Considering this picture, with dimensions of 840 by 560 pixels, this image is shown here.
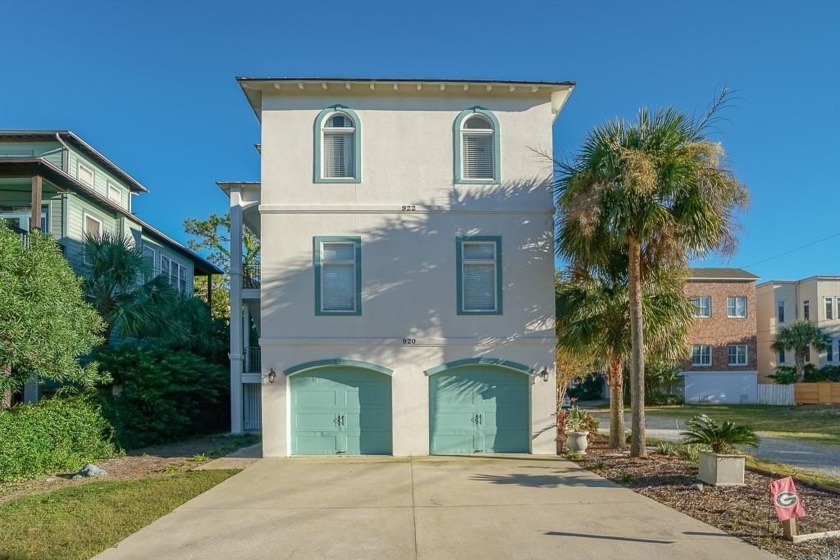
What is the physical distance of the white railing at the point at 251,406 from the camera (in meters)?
17.3

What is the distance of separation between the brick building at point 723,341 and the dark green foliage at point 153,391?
102ft

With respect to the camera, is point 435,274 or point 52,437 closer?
point 52,437

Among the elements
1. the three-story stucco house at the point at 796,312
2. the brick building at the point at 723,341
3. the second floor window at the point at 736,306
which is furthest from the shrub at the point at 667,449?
the three-story stucco house at the point at 796,312

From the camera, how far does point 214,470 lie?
1168 cm

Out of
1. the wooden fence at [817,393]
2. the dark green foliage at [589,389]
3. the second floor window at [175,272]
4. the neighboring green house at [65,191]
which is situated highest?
the neighboring green house at [65,191]

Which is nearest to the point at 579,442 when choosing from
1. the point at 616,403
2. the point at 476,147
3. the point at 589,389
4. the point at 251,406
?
the point at 616,403

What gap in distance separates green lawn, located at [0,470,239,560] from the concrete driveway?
0.30m

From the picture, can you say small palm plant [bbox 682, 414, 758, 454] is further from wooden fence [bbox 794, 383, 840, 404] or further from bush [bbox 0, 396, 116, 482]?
wooden fence [bbox 794, 383, 840, 404]

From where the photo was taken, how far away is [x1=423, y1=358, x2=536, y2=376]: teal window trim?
526 inches

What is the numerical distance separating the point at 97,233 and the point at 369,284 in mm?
10682

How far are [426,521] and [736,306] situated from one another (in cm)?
3666

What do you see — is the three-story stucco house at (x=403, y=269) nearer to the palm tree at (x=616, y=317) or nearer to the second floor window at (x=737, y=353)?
the palm tree at (x=616, y=317)

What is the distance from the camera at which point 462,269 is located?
13.6 metres

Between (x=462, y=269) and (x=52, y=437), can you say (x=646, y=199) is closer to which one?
(x=462, y=269)
